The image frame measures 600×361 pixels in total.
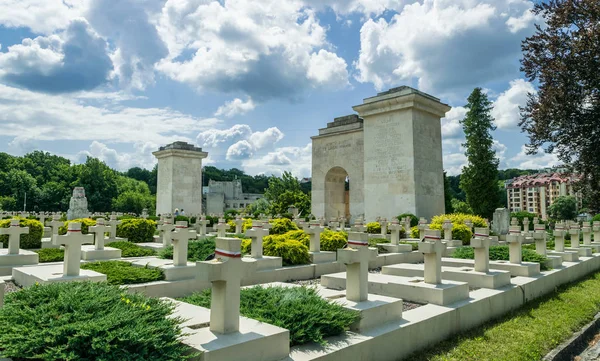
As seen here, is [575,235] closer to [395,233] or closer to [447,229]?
[447,229]

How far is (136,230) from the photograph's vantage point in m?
14.6

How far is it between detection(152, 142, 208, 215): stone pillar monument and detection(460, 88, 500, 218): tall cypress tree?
2181 cm

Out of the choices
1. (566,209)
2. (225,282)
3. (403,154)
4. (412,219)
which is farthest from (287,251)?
(566,209)

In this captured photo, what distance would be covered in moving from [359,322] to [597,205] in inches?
448

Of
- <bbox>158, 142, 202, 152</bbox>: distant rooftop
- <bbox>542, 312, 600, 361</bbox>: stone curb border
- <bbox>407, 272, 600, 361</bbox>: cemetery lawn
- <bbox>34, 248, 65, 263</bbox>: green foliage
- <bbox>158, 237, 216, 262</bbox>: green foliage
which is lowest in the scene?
<bbox>542, 312, 600, 361</bbox>: stone curb border

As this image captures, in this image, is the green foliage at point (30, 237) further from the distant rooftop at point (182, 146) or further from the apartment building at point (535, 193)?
the apartment building at point (535, 193)

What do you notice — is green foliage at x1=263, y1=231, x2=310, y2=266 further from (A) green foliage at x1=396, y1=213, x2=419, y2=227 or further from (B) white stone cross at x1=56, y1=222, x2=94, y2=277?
(A) green foliage at x1=396, y1=213, x2=419, y2=227

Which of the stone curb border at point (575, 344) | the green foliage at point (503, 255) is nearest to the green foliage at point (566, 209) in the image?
the green foliage at point (503, 255)

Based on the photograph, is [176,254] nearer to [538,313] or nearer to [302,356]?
[302,356]

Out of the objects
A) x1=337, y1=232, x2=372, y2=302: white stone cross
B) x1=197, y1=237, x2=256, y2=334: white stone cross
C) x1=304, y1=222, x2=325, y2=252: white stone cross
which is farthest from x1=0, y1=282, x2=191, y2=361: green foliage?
x1=304, y1=222, x2=325, y2=252: white stone cross

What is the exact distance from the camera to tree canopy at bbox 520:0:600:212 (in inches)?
408

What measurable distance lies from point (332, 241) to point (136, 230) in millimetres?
7647

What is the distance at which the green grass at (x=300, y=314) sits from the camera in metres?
3.95

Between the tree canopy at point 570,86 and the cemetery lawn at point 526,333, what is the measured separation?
5.19 metres
